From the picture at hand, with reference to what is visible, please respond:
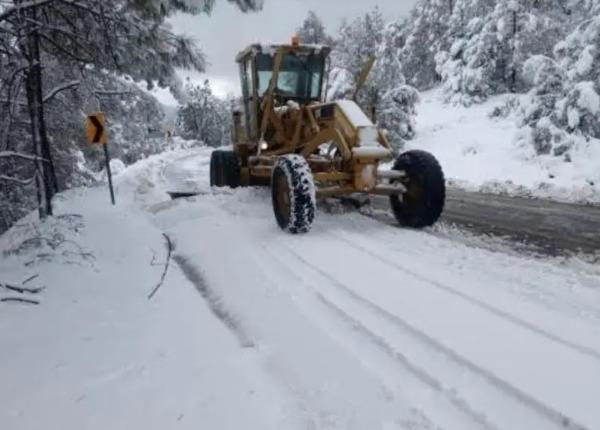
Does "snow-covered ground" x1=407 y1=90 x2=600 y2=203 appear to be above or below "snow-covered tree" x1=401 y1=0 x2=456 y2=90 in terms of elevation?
below

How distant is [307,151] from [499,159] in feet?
46.0

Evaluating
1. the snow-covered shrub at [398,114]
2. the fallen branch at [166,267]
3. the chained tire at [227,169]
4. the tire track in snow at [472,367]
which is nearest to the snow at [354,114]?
the fallen branch at [166,267]

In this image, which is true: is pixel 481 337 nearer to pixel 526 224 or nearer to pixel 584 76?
pixel 526 224

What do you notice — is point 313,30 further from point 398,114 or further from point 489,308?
point 489,308

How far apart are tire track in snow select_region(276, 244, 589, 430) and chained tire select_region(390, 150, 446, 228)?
3.01m

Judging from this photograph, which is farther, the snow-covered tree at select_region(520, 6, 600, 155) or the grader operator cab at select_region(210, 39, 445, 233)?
the snow-covered tree at select_region(520, 6, 600, 155)

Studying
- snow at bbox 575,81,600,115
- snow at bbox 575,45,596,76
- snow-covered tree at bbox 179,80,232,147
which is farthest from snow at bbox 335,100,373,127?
snow-covered tree at bbox 179,80,232,147

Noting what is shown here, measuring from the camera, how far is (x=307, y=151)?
9125 mm

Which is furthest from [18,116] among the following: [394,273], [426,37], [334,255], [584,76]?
[426,37]

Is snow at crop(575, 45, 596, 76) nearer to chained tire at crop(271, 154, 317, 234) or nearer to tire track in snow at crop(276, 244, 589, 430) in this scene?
chained tire at crop(271, 154, 317, 234)

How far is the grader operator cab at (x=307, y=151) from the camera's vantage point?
7.77 meters

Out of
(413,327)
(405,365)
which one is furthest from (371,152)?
(405,365)

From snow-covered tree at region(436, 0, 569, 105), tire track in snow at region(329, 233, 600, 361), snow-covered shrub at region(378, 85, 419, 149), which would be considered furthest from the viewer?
snow-covered tree at region(436, 0, 569, 105)

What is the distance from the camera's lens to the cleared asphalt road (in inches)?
274
